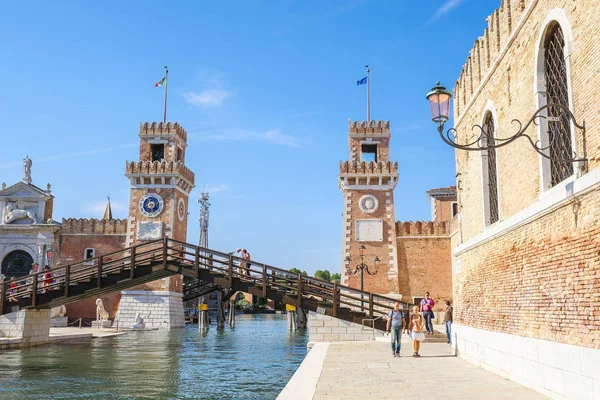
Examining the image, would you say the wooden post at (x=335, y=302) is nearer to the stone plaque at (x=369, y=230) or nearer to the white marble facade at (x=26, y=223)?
the stone plaque at (x=369, y=230)

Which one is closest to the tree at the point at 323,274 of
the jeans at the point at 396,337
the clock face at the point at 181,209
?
the clock face at the point at 181,209

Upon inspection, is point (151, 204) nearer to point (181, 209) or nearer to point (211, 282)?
point (181, 209)

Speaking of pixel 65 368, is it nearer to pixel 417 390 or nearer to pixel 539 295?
pixel 417 390

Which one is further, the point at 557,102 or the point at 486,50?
the point at 486,50

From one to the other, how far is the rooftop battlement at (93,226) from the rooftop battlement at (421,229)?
18186mm

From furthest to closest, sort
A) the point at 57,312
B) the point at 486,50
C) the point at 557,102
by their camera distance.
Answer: the point at 57,312
the point at 486,50
the point at 557,102

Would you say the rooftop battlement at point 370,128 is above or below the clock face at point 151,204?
above

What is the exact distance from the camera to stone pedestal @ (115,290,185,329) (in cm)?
3766

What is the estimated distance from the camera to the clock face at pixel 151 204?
1553 inches

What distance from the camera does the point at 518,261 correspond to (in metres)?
10.1

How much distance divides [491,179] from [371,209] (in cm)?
2482

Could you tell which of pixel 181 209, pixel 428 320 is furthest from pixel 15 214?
pixel 428 320

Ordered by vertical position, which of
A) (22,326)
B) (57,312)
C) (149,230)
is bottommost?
(22,326)

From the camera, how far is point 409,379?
407 inches
